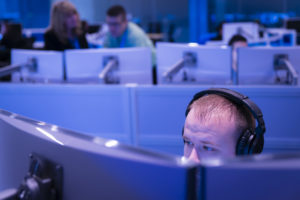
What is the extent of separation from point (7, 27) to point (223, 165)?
7048 millimetres

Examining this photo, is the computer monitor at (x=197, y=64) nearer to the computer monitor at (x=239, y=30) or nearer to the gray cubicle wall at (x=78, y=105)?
the gray cubicle wall at (x=78, y=105)

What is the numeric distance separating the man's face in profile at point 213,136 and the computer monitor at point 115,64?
145 cm

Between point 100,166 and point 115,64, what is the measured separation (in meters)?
1.79

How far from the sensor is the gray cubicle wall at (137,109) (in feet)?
5.25

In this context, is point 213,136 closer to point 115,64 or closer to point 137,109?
point 137,109

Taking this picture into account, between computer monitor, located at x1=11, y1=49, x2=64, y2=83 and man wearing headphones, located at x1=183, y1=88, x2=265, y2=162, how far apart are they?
162cm

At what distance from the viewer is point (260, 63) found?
2047 millimetres

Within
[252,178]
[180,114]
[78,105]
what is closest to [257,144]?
[252,178]

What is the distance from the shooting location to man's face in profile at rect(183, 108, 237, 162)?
2.77 feet

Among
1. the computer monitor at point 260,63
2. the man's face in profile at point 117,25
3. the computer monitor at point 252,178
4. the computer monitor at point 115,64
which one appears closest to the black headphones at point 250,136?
the computer monitor at point 252,178

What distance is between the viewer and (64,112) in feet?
6.01

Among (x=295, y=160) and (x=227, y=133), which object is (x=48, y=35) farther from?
(x=295, y=160)

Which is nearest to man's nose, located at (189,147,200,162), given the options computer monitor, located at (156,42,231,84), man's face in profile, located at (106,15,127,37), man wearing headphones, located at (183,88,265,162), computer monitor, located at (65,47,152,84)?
man wearing headphones, located at (183,88,265,162)

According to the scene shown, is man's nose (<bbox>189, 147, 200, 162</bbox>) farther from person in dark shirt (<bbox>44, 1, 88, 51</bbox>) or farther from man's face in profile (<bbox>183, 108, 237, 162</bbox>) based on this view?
person in dark shirt (<bbox>44, 1, 88, 51</bbox>)
